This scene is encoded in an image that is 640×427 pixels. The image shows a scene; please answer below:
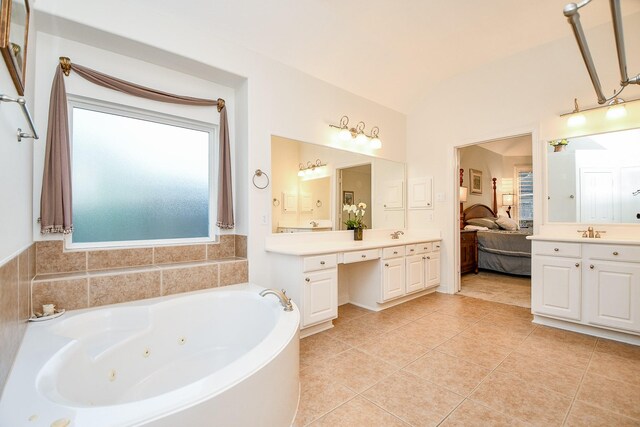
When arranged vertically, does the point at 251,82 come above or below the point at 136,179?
above

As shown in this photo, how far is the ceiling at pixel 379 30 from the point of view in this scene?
2496mm

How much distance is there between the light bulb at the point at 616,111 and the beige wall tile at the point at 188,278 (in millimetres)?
4012

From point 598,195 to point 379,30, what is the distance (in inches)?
111

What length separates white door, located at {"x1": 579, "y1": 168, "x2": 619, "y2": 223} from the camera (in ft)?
9.37

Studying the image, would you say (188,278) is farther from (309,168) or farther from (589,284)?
(589,284)

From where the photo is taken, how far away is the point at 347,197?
366 cm

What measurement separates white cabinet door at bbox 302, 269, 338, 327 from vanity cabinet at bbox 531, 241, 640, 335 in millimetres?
2059

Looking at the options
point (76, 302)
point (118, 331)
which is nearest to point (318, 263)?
point (118, 331)

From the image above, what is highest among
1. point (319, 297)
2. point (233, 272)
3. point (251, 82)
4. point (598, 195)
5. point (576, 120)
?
point (251, 82)

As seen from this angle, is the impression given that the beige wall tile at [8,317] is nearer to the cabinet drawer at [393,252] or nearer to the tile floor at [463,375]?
the tile floor at [463,375]

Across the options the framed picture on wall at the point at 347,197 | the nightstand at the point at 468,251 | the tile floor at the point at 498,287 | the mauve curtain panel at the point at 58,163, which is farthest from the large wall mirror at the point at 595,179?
the mauve curtain panel at the point at 58,163

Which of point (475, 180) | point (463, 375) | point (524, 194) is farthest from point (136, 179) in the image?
point (524, 194)

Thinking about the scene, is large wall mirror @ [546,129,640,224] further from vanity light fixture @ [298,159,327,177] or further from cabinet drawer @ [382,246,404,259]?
vanity light fixture @ [298,159,327,177]

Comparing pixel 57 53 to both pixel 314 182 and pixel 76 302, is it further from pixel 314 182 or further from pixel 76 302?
pixel 314 182
